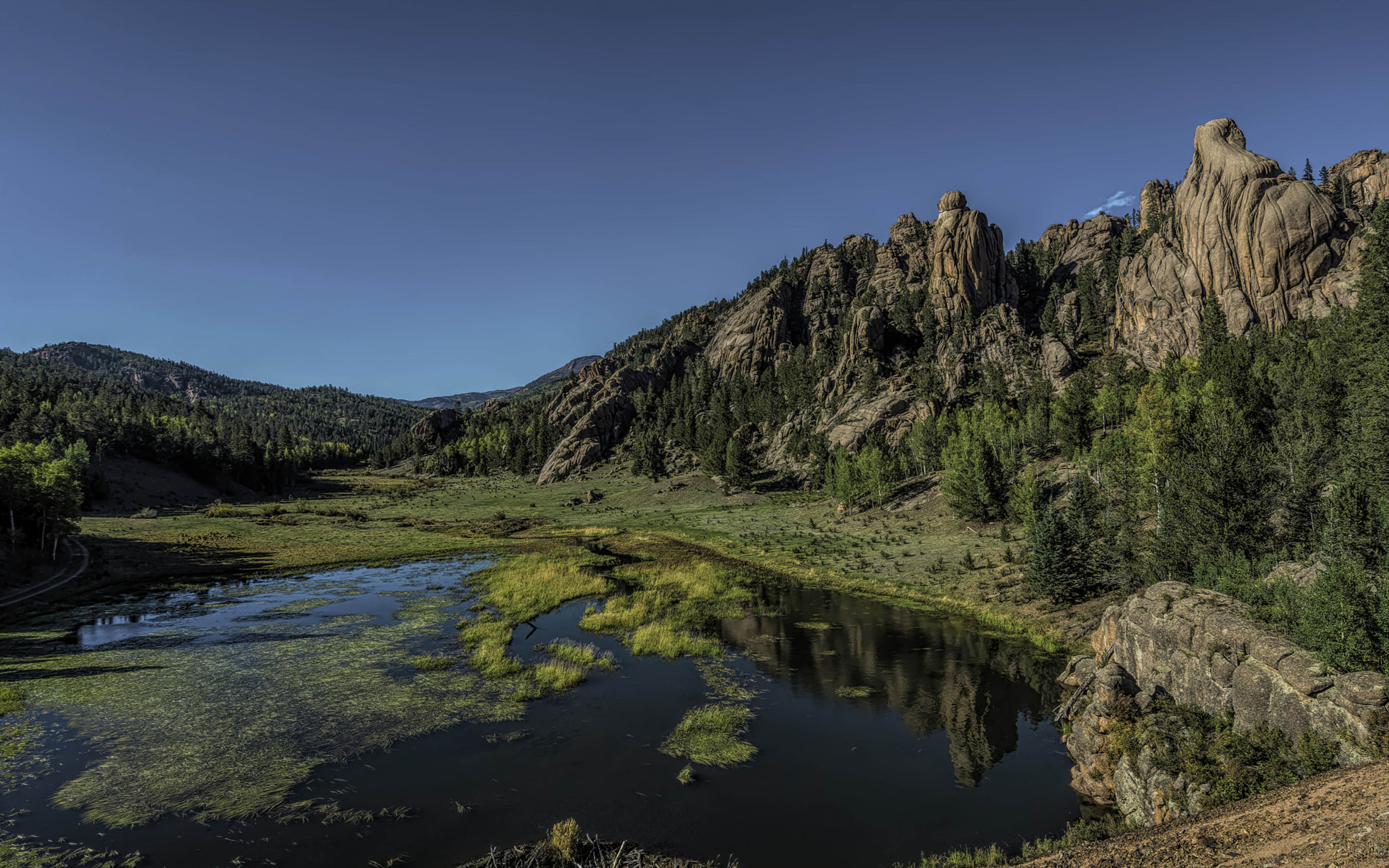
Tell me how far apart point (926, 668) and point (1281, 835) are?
69.9 ft

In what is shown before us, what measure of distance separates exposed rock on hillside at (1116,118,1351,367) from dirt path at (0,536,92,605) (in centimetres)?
19108

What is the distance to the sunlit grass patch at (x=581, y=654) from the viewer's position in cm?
3225

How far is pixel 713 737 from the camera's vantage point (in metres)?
23.9

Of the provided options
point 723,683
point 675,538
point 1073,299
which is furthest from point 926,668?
point 1073,299

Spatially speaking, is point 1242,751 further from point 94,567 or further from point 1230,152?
point 1230,152

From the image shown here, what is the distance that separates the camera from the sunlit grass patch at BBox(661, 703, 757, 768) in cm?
2239

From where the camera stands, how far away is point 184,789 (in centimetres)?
1892

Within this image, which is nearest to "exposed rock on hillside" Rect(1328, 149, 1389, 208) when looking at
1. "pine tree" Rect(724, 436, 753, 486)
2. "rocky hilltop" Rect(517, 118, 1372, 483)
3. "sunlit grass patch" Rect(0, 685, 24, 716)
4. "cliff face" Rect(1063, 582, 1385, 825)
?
"rocky hilltop" Rect(517, 118, 1372, 483)

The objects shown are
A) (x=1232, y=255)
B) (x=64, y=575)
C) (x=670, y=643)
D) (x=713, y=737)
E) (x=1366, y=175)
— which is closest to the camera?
(x=713, y=737)

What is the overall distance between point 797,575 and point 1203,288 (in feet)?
492

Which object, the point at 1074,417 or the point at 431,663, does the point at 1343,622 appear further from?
the point at 1074,417

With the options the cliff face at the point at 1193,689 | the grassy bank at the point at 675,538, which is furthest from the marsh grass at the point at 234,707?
the cliff face at the point at 1193,689

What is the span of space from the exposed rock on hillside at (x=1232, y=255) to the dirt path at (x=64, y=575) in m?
191

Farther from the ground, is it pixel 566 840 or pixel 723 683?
pixel 566 840
